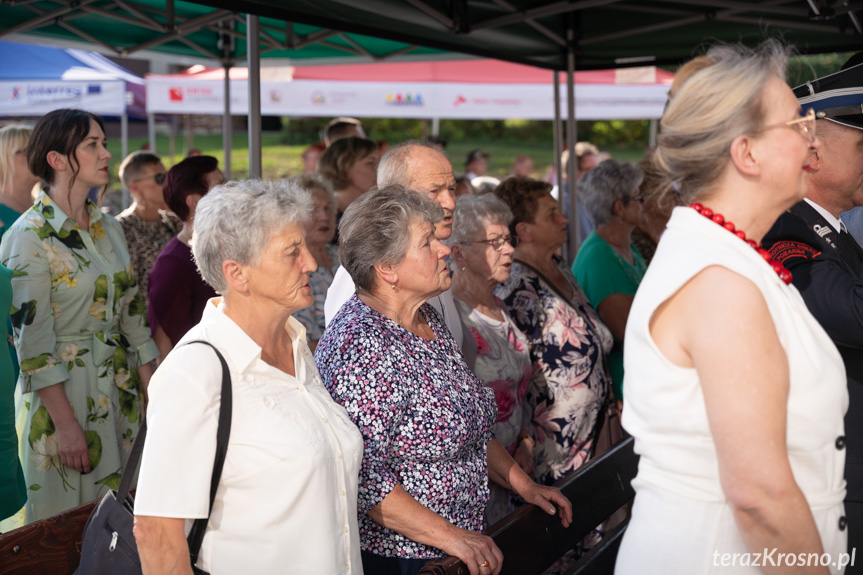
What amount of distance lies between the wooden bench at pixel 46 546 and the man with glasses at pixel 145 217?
11.3 ft

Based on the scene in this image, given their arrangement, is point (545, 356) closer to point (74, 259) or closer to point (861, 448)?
point (861, 448)

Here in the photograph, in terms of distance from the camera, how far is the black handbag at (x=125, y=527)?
1.84m

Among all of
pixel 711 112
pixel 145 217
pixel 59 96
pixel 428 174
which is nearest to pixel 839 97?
pixel 711 112

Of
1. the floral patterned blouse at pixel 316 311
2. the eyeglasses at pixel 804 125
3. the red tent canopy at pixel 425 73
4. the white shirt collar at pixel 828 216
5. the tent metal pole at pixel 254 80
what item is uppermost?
the red tent canopy at pixel 425 73

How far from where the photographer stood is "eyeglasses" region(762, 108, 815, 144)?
1.56 meters

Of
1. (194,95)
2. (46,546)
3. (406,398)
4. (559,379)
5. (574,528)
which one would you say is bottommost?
(574,528)

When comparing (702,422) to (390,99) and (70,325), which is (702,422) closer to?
(70,325)

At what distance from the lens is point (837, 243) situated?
2.23 m

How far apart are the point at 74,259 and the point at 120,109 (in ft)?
24.8

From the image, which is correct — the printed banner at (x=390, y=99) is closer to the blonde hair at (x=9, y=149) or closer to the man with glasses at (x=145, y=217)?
the man with glasses at (x=145, y=217)

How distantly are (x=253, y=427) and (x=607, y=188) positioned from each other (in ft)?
11.8

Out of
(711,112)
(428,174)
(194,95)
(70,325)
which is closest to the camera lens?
(711,112)

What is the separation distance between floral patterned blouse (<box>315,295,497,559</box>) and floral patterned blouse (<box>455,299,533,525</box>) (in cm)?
84

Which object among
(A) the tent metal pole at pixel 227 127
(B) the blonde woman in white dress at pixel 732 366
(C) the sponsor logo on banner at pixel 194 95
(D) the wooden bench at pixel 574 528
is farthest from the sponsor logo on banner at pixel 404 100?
(B) the blonde woman in white dress at pixel 732 366
